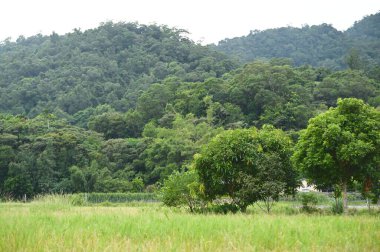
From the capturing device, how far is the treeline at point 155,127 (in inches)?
1734

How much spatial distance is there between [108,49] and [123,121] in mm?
43390

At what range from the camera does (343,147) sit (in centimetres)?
1731

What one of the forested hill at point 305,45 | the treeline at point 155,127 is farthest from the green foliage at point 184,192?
the forested hill at point 305,45

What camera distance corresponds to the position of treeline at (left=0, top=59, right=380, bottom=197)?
44031 mm

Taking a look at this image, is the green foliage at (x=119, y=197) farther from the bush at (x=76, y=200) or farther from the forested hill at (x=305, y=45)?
the forested hill at (x=305, y=45)

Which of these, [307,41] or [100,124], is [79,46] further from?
[307,41]

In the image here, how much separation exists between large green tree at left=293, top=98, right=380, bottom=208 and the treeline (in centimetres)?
2556

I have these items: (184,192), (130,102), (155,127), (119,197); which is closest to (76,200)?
(119,197)

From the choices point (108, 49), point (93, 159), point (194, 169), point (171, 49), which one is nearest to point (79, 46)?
point (108, 49)

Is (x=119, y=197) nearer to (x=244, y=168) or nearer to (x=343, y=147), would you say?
(x=244, y=168)

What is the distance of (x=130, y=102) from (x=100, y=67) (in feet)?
57.5

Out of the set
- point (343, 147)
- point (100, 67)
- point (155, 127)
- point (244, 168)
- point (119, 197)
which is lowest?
point (119, 197)

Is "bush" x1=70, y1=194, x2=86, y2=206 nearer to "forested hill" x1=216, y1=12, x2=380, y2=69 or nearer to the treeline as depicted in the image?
the treeline

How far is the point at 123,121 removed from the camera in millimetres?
63125
